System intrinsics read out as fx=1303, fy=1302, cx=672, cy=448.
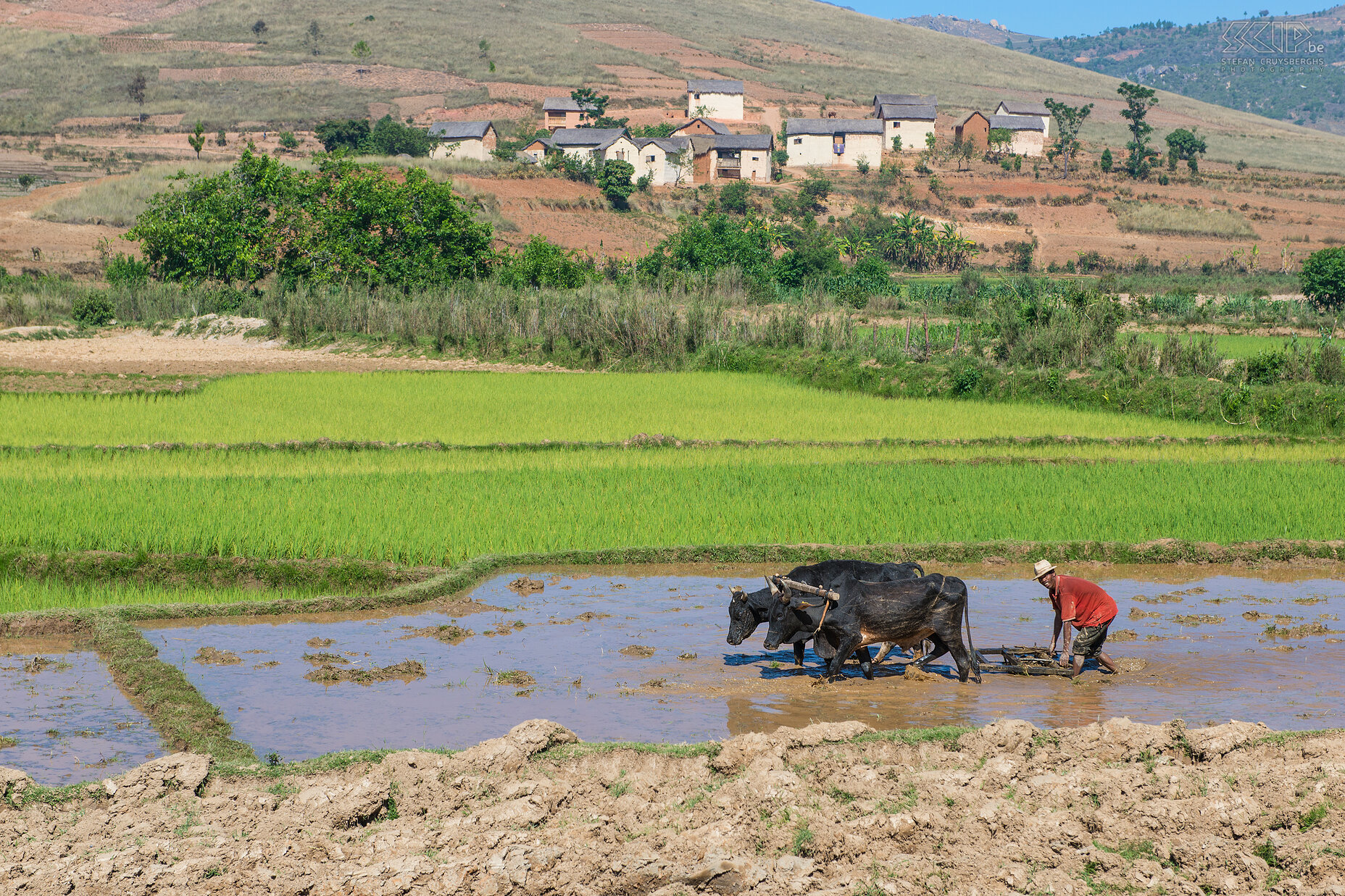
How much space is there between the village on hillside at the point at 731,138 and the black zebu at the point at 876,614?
75429 millimetres

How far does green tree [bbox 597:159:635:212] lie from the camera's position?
76.2m

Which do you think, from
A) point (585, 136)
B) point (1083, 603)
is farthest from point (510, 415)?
point (585, 136)

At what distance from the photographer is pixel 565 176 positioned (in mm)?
79812

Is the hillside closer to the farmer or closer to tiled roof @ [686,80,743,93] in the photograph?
tiled roof @ [686,80,743,93]

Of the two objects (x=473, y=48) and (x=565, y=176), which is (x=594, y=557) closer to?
(x=565, y=176)

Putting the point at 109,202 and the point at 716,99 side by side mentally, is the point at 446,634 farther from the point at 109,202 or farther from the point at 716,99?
the point at 716,99

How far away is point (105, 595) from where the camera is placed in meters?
11.4

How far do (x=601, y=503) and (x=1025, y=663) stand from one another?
261 inches

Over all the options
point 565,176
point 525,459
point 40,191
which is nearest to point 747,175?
point 565,176

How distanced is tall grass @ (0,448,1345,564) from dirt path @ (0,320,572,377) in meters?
13.3

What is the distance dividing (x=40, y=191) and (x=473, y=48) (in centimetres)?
7644

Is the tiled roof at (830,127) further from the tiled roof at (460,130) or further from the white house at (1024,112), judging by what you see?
the tiled roof at (460,130)

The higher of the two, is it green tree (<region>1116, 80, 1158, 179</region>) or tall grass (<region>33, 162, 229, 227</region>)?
green tree (<region>1116, 80, 1158, 179</region>)

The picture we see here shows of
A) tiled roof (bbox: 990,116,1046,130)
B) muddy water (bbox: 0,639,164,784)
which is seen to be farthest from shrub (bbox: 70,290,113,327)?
tiled roof (bbox: 990,116,1046,130)
